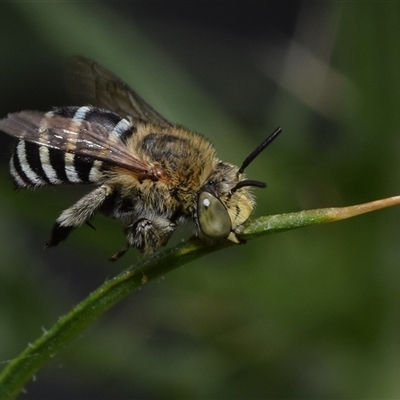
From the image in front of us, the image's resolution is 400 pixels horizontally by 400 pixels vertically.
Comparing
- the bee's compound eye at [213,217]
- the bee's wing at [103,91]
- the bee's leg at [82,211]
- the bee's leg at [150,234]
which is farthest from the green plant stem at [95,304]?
the bee's wing at [103,91]

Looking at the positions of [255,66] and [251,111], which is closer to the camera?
[251,111]

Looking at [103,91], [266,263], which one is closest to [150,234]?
[103,91]

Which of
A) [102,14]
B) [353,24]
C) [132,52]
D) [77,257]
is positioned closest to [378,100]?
[353,24]

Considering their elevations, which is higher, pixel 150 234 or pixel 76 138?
pixel 76 138

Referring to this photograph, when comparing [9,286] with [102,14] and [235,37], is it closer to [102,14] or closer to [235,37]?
[102,14]

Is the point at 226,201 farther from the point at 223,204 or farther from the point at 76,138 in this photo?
the point at 76,138

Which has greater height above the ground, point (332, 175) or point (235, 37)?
point (235, 37)
